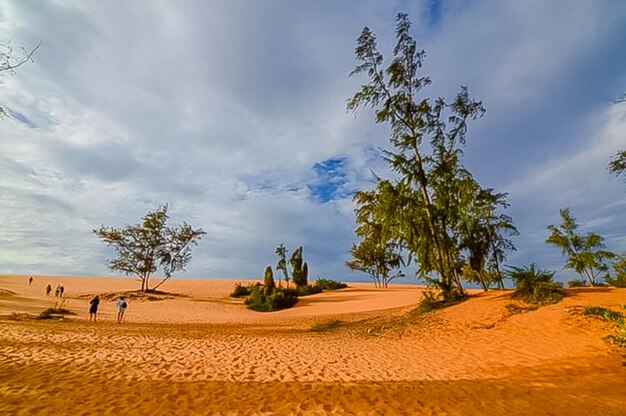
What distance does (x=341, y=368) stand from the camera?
959 centimetres

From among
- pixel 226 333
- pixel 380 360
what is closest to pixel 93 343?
pixel 226 333

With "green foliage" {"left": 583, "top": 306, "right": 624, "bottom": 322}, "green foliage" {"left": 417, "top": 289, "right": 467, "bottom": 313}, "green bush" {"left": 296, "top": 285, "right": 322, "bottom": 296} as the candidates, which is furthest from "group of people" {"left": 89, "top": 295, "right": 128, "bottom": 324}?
"green foliage" {"left": 583, "top": 306, "right": 624, "bottom": 322}

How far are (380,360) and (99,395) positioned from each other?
796 centimetres

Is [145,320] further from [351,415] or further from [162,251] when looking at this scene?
[162,251]

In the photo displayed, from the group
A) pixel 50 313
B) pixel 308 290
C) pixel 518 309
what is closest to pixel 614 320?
pixel 518 309

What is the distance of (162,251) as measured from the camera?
44062 millimetres

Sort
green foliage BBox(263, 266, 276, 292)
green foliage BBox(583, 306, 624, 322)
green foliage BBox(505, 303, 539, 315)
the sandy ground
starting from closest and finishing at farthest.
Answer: the sandy ground → green foliage BBox(583, 306, 624, 322) → green foliage BBox(505, 303, 539, 315) → green foliage BBox(263, 266, 276, 292)

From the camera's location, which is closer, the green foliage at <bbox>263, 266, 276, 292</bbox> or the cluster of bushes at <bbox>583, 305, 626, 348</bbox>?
the cluster of bushes at <bbox>583, 305, 626, 348</bbox>

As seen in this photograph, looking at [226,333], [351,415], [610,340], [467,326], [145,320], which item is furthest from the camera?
[145,320]

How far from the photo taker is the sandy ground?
671 centimetres

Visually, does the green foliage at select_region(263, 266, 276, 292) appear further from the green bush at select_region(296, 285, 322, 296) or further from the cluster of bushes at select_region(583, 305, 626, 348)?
the cluster of bushes at select_region(583, 305, 626, 348)

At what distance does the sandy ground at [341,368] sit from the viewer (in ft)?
22.0

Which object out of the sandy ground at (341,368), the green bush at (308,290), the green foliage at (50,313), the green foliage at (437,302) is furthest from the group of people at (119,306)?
the green bush at (308,290)

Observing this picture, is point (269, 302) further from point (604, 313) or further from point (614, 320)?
point (614, 320)
